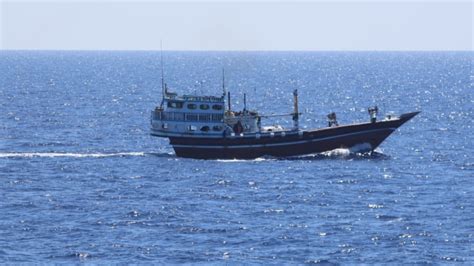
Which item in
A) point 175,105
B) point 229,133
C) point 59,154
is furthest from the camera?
point 59,154

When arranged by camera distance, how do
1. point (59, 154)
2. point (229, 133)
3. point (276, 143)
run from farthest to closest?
point (59, 154)
point (229, 133)
point (276, 143)

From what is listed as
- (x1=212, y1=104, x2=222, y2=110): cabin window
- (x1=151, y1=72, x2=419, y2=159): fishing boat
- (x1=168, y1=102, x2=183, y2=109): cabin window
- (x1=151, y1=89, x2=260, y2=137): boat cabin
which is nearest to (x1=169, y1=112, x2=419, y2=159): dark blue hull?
(x1=151, y1=72, x2=419, y2=159): fishing boat

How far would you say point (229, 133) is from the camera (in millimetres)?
107500

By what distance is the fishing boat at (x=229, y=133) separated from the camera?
107188 millimetres

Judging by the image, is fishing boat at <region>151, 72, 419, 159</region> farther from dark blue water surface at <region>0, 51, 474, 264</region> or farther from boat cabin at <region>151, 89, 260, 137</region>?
dark blue water surface at <region>0, 51, 474, 264</region>

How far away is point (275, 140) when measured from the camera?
107 meters

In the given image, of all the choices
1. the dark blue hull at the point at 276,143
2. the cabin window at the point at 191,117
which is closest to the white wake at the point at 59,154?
the dark blue hull at the point at 276,143

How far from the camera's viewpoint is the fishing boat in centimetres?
10719

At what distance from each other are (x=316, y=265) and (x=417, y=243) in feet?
28.1

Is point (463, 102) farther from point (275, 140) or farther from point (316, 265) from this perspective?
point (316, 265)

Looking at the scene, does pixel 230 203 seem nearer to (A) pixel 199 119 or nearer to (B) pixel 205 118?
(B) pixel 205 118

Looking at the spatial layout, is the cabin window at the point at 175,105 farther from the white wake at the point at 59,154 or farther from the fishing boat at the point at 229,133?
the white wake at the point at 59,154

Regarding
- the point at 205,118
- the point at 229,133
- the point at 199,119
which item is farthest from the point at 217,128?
the point at 199,119

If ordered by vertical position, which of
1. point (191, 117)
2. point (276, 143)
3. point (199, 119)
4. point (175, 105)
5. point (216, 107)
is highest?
point (175, 105)
